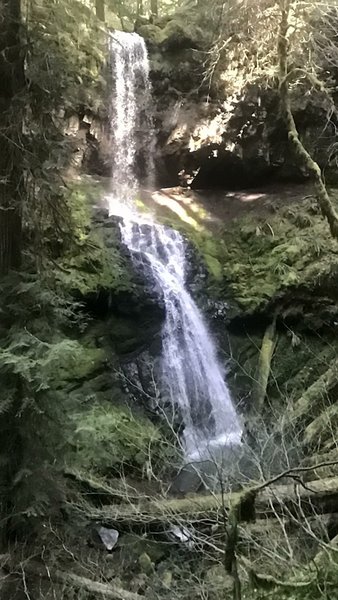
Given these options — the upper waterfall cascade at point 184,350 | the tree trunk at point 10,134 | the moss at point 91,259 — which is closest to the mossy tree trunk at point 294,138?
the upper waterfall cascade at point 184,350

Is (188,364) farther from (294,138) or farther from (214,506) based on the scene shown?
(214,506)

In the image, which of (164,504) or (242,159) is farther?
(242,159)

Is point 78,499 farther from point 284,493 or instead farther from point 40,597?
point 284,493

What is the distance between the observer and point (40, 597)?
502 cm

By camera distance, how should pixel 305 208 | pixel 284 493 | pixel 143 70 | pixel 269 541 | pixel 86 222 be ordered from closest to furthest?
pixel 269 541 < pixel 284 493 < pixel 86 222 < pixel 305 208 < pixel 143 70

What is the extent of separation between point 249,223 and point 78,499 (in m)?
7.82

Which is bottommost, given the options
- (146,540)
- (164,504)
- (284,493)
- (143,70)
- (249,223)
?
(146,540)

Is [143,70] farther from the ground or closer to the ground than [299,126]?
farther from the ground

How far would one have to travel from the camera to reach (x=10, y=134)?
16.7ft

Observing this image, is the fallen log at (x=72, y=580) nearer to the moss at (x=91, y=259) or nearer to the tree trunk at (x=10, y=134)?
the tree trunk at (x=10, y=134)

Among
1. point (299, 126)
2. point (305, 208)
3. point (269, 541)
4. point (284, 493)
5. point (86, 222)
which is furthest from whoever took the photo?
point (299, 126)

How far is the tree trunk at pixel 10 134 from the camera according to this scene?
499cm

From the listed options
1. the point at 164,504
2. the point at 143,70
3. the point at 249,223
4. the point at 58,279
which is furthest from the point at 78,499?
the point at 143,70

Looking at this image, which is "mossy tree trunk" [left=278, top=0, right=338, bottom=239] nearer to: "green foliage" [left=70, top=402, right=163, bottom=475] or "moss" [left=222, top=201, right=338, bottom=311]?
"moss" [left=222, top=201, right=338, bottom=311]
